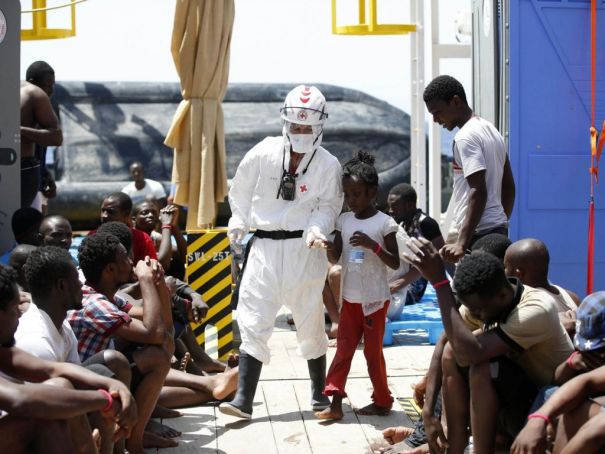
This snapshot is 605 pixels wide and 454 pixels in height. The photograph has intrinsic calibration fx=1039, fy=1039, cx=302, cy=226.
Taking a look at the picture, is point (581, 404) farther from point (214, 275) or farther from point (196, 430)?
point (214, 275)

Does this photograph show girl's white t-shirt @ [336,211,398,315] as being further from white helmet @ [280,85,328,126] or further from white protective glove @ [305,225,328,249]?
white helmet @ [280,85,328,126]

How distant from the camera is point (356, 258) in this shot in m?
6.12

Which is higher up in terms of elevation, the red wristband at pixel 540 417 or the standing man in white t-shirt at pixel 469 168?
the standing man in white t-shirt at pixel 469 168

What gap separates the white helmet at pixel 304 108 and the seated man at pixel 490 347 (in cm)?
178

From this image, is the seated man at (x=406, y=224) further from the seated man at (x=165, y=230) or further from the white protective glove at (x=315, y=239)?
the white protective glove at (x=315, y=239)

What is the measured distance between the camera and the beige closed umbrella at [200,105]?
8.45 metres

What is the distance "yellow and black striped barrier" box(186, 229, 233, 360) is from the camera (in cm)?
748

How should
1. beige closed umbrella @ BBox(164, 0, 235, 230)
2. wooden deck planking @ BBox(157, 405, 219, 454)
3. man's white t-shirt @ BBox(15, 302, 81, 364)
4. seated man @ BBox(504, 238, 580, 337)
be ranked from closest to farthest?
man's white t-shirt @ BBox(15, 302, 81, 364), seated man @ BBox(504, 238, 580, 337), wooden deck planking @ BBox(157, 405, 219, 454), beige closed umbrella @ BBox(164, 0, 235, 230)

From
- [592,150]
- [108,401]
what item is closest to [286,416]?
[108,401]

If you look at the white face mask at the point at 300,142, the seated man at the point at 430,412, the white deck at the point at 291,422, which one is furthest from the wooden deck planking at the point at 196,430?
the white face mask at the point at 300,142

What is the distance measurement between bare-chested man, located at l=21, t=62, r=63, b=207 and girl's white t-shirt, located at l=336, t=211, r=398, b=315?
2576 millimetres

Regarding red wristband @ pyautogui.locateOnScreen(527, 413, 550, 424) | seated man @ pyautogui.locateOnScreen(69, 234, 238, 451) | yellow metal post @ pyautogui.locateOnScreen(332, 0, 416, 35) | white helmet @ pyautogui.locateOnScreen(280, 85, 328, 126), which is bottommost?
red wristband @ pyautogui.locateOnScreen(527, 413, 550, 424)

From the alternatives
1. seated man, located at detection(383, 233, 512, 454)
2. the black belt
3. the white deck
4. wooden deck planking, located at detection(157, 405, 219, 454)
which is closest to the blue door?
the white deck

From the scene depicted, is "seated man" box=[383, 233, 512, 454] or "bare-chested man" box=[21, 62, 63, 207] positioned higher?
"bare-chested man" box=[21, 62, 63, 207]
